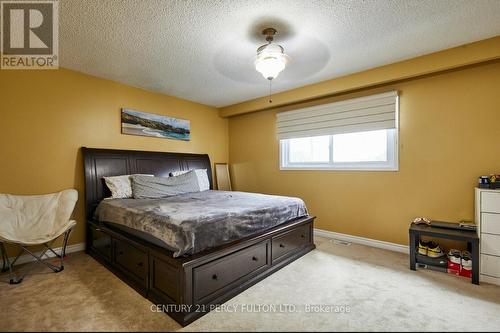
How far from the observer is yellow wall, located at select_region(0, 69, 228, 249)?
106 inches

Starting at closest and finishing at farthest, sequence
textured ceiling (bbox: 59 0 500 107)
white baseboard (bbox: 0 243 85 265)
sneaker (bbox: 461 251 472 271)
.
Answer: textured ceiling (bbox: 59 0 500 107), sneaker (bbox: 461 251 472 271), white baseboard (bbox: 0 243 85 265)

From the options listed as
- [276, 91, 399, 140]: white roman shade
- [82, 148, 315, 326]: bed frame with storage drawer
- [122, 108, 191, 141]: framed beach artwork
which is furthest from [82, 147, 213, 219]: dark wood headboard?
[276, 91, 399, 140]: white roman shade

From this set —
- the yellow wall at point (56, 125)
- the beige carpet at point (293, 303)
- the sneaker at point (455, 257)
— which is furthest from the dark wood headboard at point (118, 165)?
the sneaker at point (455, 257)

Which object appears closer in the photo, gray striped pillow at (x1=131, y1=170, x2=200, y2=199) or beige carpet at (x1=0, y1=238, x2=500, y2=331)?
beige carpet at (x1=0, y1=238, x2=500, y2=331)

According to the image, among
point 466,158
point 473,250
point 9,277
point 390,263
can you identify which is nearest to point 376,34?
point 466,158

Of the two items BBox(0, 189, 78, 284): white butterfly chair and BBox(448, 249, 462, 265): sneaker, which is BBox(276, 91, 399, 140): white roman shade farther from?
BBox(0, 189, 78, 284): white butterfly chair

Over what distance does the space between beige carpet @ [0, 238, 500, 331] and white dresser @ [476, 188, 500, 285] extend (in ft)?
0.45

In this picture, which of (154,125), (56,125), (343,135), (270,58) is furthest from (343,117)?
(56,125)

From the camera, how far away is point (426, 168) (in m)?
2.87

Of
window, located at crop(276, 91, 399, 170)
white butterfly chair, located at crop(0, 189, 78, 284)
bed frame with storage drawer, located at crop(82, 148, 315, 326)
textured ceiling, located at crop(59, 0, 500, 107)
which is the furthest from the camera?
window, located at crop(276, 91, 399, 170)

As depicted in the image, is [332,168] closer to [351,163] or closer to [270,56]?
[351,163]

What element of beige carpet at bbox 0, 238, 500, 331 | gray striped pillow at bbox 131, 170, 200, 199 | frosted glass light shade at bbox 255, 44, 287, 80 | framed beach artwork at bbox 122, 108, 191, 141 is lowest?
beige carpet at bbox 0, 238, 500, 331

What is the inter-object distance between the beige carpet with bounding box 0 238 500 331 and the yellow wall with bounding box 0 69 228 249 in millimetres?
1113

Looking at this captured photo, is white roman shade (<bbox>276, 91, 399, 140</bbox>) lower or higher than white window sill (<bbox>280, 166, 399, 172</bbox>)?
higher
